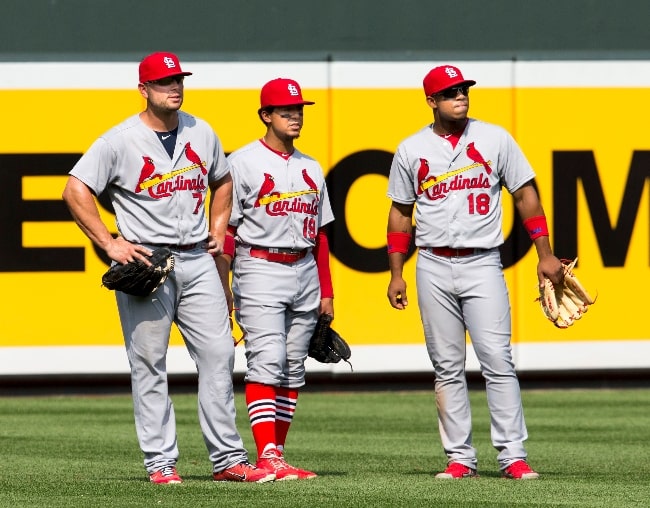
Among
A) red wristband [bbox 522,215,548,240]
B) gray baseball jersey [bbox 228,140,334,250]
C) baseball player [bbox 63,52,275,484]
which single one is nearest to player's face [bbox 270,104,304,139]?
gray baseball jersey [bbox 228,140,334,250]

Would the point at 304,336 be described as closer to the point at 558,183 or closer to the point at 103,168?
the point at 103,168

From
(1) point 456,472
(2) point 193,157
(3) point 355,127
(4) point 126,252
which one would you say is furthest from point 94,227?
(3) point 355,127

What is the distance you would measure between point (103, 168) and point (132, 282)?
1.73 feet

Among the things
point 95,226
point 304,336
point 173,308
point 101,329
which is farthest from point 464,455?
point 101,329

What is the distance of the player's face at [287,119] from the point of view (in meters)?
7.14

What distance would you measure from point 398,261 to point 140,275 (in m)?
1.43

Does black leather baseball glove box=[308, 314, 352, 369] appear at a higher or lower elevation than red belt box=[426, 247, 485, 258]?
lower

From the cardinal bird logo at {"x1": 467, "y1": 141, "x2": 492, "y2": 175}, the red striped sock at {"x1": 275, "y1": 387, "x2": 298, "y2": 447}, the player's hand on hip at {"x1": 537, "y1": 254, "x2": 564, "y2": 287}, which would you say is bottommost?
the red striped sock at {"x1": 275, "y1": 387, "x2": 298, "y2": 447}

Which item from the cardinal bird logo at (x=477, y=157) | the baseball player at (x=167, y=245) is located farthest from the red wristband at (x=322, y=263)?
the cardinal bird logo at (x=477, y=157)

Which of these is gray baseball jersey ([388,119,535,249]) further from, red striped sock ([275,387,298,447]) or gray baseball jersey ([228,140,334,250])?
red striped sock ([275,387,298,447])

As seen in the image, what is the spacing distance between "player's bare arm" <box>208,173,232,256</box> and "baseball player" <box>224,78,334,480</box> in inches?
8.9

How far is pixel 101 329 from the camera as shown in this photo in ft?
37.4

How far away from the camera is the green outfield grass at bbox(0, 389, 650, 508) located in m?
6.22

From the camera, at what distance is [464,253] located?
707 cm
